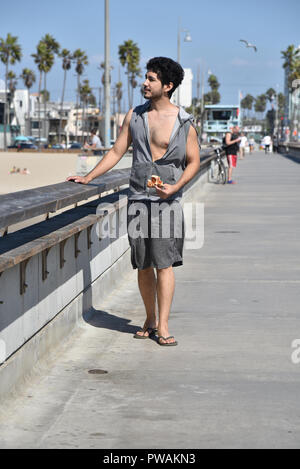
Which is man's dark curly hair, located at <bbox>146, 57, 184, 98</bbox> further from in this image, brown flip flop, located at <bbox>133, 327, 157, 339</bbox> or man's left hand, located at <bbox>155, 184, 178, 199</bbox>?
brown flip flop, located at <bbox>133, 327, 157, 339</bbox>

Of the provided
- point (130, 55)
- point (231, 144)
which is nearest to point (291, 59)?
point (130, 55)

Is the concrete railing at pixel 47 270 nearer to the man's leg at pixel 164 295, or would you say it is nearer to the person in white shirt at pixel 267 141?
the man's leg at pixel 164 295

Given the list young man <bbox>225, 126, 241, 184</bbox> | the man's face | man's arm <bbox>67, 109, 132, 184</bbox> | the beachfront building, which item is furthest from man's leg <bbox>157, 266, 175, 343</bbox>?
the beachfront building

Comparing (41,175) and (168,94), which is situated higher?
(168,94)

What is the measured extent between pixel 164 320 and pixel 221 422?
201 centimetres

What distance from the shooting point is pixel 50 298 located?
637 cm

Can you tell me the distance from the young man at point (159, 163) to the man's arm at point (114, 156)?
0.19ft

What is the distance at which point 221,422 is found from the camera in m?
4.88

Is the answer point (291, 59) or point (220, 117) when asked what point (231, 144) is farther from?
point (291, 59)

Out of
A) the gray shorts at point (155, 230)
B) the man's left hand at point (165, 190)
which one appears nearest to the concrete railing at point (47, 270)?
the gray shorts at point (155, 230)

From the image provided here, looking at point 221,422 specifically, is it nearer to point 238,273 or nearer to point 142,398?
point 142,398

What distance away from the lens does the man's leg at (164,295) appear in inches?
269

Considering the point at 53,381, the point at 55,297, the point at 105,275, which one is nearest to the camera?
the point at 53,381
